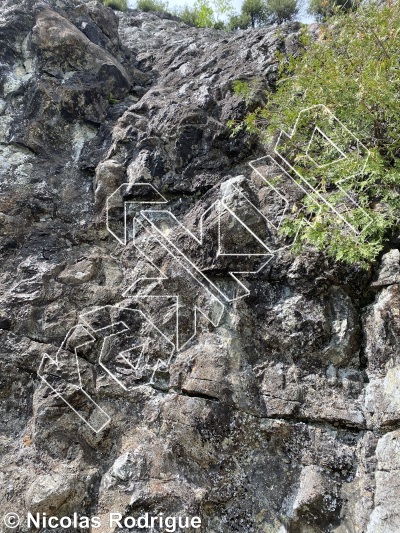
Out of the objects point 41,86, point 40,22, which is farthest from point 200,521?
point 40,22

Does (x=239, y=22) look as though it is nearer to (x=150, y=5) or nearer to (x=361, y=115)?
(x=150, y=5)

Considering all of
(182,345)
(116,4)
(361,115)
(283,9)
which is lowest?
(182,345)

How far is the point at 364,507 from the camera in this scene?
2.83 meters

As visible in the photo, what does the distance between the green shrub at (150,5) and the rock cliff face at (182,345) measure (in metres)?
6.68

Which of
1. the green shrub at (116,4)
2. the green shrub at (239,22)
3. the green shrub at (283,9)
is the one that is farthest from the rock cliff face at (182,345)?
the green shrub at (116,4)

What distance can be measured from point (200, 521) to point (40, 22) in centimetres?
694

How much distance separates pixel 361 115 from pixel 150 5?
9241 millimetres

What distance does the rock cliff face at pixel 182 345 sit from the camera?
306 cm

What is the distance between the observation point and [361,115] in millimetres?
3783

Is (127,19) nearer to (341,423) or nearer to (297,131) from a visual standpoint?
(297,131)

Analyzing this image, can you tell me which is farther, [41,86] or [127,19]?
[127,19]

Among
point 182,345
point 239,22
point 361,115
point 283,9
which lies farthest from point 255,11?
point 182,345

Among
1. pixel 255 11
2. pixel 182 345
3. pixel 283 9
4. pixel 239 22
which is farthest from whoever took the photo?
pixel 255 11

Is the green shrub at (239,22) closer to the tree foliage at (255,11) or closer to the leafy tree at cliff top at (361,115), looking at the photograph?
the tree foliage at (255,11)
